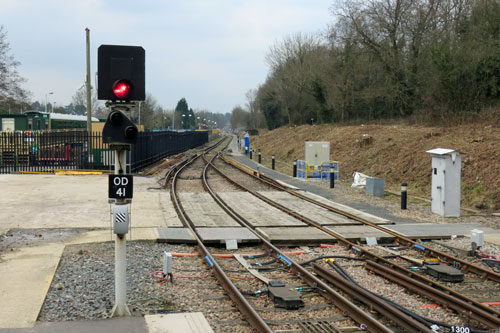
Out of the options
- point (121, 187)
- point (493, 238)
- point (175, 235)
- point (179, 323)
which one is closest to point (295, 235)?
point (175, 235)

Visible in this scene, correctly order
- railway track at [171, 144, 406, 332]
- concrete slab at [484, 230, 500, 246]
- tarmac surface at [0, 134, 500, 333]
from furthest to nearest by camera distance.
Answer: concrete slab at [484, 230, 500, 246] → tarmac surface at [0, 134, 500, 333] → railway track at [171, 144, 406, 332]

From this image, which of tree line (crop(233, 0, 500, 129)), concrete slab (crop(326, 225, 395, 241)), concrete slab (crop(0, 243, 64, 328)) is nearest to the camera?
concrete slab (crop(0, 243, 64, 328))

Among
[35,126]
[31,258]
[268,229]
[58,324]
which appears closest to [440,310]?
[58,324]

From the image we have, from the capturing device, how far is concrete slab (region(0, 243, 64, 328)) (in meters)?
6.43

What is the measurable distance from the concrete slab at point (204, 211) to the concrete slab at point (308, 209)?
7.68 ft

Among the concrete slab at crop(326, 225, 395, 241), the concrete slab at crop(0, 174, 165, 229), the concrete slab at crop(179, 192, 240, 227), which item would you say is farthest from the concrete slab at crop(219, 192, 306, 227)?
the concrete slab at crop(0, 174, 165, 229)

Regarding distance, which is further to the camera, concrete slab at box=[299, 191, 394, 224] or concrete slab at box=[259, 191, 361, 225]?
concrete slab at box=[299, 191, 394, 224]

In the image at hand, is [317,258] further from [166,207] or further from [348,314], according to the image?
[166,207]

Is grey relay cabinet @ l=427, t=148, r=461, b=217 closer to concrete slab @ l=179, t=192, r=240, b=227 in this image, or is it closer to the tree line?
concrete slab @ l=179, t=192, r=240, b=227

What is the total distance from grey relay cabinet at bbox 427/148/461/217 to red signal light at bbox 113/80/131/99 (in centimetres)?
1109

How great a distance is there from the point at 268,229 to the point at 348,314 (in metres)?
5.86

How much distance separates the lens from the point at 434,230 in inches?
500

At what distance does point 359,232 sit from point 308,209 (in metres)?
4.03

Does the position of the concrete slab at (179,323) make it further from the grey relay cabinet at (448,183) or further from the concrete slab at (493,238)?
the grey relay cabinet at (448,183)
